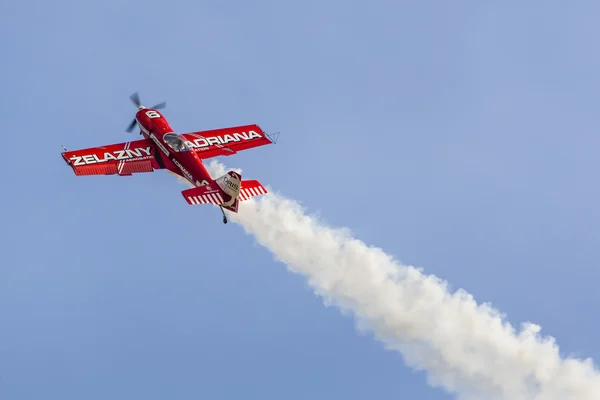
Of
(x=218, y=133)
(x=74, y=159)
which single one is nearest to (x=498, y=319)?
(x=218, y=133)

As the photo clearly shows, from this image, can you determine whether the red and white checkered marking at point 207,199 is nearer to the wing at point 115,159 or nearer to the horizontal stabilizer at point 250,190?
the horizontal stabilizer at point 250,190

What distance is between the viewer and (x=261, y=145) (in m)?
46.2

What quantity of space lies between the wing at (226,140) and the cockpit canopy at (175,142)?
1377 millimetres

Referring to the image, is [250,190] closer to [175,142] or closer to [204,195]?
[204,195]

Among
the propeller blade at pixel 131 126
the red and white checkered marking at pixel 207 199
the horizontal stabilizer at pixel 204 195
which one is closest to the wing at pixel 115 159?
the propeller blade at pixel 131 126

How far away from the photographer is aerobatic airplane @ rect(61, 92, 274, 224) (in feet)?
131

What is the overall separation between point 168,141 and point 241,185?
5.44 metres

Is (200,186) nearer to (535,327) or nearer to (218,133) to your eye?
(218,133)

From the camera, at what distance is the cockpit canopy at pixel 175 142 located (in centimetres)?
4288

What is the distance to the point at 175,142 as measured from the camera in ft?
142

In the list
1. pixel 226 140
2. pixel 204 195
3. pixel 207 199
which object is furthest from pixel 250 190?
pixel 226 140

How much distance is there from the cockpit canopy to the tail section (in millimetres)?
3442

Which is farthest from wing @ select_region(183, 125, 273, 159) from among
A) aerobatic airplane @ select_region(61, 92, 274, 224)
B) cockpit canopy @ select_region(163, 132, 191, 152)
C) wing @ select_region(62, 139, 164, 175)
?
wing @ select_region(62, 139, 164, 175)

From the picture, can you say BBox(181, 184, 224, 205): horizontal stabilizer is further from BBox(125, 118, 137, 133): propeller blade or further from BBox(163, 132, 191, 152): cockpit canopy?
BBox(125, 118, 137, 133): propeller blade
